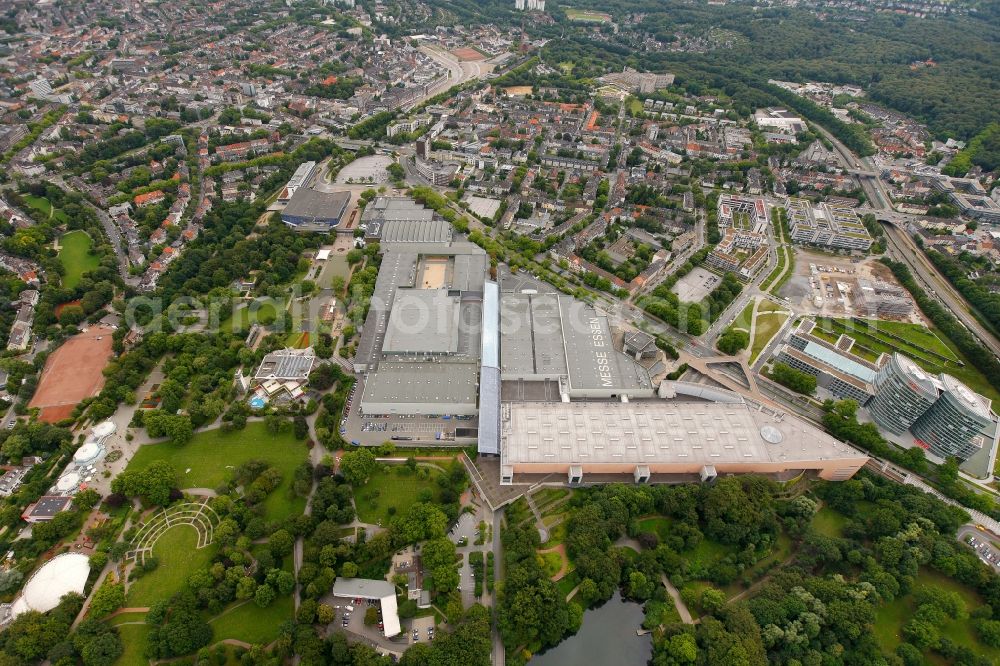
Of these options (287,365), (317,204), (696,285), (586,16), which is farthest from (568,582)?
(586,16)

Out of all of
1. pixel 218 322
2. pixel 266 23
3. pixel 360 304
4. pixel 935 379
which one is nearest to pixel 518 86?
pixel 266 23

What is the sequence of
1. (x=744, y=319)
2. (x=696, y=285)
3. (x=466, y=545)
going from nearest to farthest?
(x=466, y=545)
(x=744, y=319)
(x=696, y=285)

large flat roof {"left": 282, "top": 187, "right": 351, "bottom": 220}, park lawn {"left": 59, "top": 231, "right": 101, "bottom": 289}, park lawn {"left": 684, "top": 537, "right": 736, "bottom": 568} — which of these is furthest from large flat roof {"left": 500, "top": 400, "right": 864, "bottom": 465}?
park lawn {"left": 59, "top": 231, "right": 101, "bottom": 289}

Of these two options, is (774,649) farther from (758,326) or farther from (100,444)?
(100,444)

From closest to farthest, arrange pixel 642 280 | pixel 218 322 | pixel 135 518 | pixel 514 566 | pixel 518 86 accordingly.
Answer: pixel 514 566 → pixel 135 518 → pixel 218 322 → pixel 642 280 → pixel 518 86

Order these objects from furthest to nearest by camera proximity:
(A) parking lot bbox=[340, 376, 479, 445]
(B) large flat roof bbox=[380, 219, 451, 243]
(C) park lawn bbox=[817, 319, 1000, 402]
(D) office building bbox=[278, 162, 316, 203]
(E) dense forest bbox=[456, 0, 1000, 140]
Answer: (E) dense forest bbox=[456, 0, 1000, 140] → (D) office building bbox=[278, 162, 316, 203] → (B) large flat roof bbox=[380, 219, 451, 243] → (C) park lawn bbox=[817, 319, 1000, 402] → (A) parking lot bbox=[340, 376, 479, 445]

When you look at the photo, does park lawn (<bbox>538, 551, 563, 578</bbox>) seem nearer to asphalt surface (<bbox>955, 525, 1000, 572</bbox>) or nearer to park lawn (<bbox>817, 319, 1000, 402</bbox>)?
asphalt surface (<bbox>955, 525, 1000, 572</bbox>)

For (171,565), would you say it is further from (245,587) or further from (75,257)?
(75,257)
